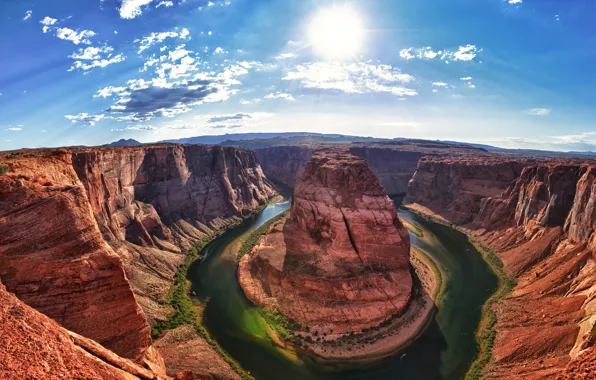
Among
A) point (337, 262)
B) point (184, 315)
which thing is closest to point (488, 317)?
point (337, 262)

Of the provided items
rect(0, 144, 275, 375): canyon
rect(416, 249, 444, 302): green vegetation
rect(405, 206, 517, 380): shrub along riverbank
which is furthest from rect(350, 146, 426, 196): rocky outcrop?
rect(416, 249, 444, 302): green vegetation

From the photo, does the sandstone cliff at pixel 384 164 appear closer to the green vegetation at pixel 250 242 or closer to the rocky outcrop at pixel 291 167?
the rocky outcrop at pixel 291 167

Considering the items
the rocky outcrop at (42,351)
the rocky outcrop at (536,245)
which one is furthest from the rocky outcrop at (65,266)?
the rocky outcrop at (536,245)

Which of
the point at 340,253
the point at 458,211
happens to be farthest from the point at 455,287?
the point at 458,211

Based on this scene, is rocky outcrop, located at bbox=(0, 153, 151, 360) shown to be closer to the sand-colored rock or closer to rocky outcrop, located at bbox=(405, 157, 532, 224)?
the sand-colored rock

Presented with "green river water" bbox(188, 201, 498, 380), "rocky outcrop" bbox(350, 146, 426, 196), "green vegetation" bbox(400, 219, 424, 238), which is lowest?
"green river water" bbox(188, 201, 498, 380)

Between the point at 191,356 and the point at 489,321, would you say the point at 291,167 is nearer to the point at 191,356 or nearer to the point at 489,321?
the point at 489,321

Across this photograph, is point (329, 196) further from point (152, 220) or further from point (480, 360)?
point (152, 220)
